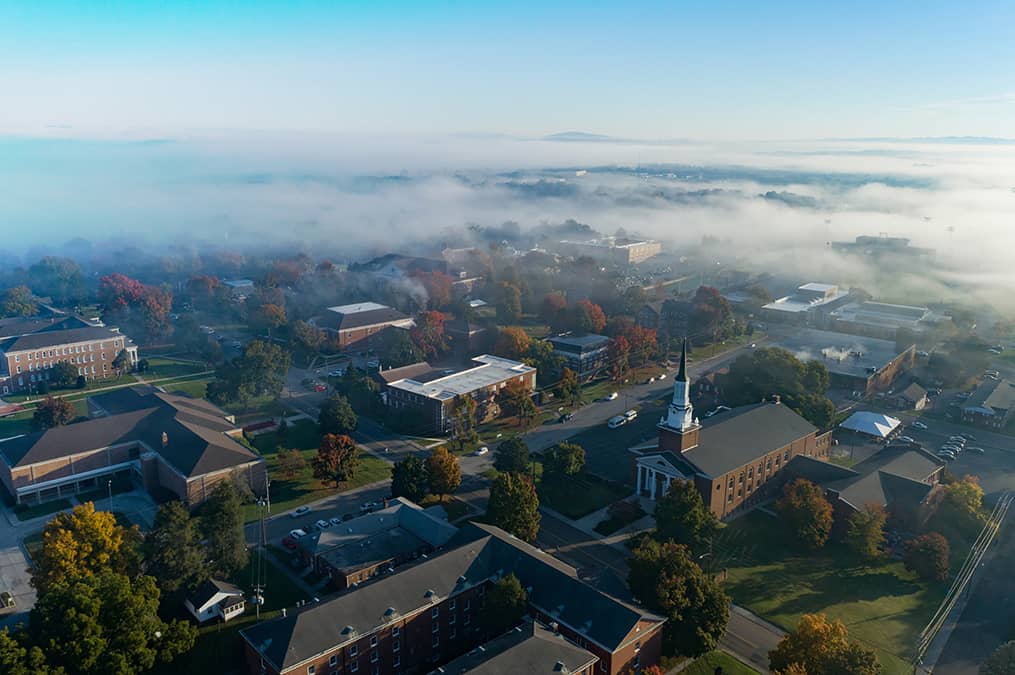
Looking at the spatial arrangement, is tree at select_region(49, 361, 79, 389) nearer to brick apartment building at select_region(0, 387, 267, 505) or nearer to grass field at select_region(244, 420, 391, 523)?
brick apartment building at select_region(0, 387, 267, 505)

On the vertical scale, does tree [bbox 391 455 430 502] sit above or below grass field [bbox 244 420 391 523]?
above

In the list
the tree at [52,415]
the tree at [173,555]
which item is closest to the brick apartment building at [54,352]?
the tree at [52,415]

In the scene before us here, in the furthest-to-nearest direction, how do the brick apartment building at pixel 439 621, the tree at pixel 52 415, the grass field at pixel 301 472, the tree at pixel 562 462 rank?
the tree at pixel 52 415 < the tree at pixel 562 462 < the grass field at pixel 301 472 < the brick apartment building at pixel 439 621

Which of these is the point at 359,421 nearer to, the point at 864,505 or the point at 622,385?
the point at 622,385

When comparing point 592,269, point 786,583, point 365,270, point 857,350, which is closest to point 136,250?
point 365,270

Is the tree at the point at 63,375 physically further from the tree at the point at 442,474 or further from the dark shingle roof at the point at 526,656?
the dark shingle roof at the point at 526,656

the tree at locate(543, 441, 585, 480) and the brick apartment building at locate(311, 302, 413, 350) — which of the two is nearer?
the tree at locate(543, 441, 585, 480)

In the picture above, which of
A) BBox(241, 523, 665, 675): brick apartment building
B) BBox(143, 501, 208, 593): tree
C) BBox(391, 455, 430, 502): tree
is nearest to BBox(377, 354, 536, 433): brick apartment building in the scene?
BBox(391, 455, 430, 502): tree
